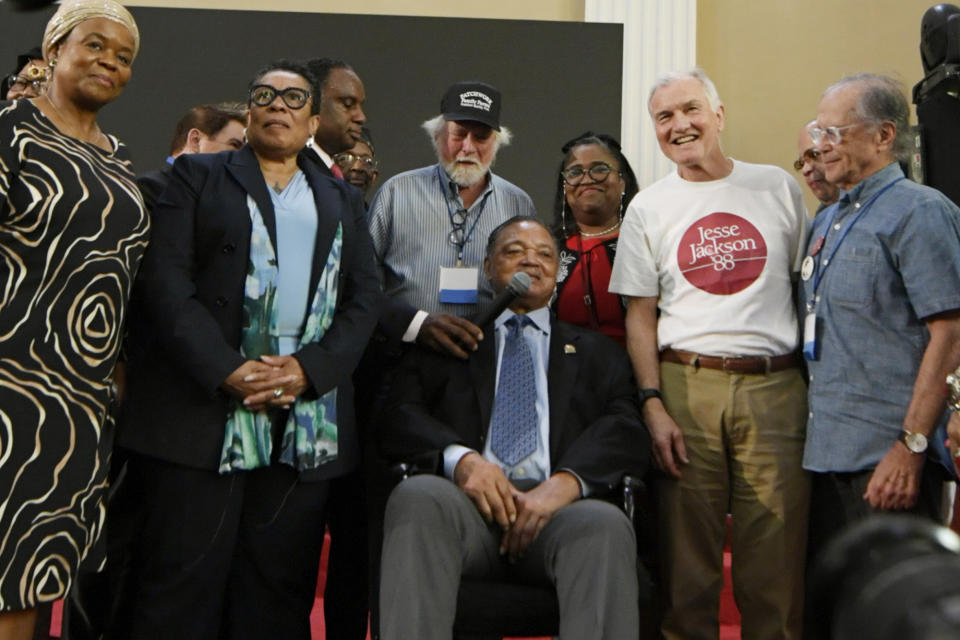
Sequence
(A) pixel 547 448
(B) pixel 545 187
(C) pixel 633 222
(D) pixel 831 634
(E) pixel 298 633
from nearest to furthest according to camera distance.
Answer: (D) pixel 831 634
(E) pixel 298 633
(A) pixel 547 448
(C) pixel 633 222
(B) pixel 545 187

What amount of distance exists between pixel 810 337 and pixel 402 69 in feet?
12.5

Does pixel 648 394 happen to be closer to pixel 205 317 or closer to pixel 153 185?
pixel 205 317

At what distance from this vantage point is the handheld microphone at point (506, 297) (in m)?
2.87

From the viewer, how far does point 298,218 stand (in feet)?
8.96

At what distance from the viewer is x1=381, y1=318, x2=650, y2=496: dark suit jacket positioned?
282cm

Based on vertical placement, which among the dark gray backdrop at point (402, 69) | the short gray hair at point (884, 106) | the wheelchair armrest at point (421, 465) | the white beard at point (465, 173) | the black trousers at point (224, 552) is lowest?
the black trousers at point (224, 552)

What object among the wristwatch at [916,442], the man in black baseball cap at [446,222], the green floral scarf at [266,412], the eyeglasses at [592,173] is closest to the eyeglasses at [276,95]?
the green floral scarf at [266,412]

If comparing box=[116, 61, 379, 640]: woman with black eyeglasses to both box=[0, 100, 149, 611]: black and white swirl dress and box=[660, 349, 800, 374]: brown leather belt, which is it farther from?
box=[660, 349, 800, 374]: brown leather belt

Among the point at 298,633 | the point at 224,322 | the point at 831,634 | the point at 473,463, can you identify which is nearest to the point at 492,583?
the point at 473,463

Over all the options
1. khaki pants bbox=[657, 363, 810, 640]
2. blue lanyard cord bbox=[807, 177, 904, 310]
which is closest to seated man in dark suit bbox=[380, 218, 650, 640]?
khaki pants bbox=[657, 363, 810, 640]

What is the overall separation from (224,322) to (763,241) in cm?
152

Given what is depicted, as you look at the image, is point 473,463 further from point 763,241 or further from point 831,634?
point 831,634

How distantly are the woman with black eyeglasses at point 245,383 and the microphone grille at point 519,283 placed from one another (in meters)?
0.38

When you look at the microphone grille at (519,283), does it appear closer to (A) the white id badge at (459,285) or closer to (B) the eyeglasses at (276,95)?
(A) the white id badge at (459,285)
